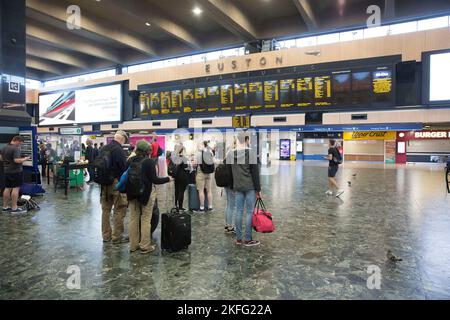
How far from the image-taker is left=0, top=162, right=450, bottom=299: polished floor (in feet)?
9.16

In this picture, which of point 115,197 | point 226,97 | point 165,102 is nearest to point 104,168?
point 115,197

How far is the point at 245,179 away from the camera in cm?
400

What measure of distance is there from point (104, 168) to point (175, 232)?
4.69 feet

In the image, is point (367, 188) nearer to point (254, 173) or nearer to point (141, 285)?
point (254, 173)

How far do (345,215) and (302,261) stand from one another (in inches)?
108

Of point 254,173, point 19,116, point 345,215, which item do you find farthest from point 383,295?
point 19,116

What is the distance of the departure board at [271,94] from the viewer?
11816mm

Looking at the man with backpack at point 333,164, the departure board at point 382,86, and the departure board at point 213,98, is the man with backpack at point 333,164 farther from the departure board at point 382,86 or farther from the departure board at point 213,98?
the departure board at point 213,98

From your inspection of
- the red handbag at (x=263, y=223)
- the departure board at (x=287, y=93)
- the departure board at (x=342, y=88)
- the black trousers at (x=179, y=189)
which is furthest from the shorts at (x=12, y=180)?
the departure board at (x=342, y=88)

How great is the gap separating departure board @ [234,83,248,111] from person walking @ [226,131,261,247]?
854 cm

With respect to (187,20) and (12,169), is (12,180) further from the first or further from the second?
(187,20)

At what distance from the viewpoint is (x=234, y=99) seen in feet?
41.7

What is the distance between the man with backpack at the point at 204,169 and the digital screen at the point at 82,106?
40.6 feet

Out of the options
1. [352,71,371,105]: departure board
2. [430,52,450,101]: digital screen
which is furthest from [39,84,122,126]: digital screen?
[430,52,450,101]: digital screen
